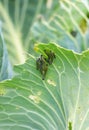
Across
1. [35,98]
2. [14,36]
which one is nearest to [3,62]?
[35,98]

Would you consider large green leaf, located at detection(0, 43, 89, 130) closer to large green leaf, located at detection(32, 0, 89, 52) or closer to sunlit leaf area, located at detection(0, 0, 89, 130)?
sunlit leaf area, located at detection(0, 0, 89, 130)

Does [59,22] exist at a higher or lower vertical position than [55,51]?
higher

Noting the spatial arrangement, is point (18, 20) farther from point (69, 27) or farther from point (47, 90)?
point (47, 90)

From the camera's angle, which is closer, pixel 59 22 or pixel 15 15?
pixel 59 22

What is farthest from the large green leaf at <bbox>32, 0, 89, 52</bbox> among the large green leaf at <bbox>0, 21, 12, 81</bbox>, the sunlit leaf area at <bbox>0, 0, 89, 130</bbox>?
the sunlit leaf area at <bbox>0, 0, 89, 130</bbox>

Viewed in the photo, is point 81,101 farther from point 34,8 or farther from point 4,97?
point 34,8

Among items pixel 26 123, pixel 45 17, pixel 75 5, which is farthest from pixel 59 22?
pixel 26 123

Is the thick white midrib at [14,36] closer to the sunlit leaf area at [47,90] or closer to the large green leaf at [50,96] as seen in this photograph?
the sunlit leaf area at [47,90]

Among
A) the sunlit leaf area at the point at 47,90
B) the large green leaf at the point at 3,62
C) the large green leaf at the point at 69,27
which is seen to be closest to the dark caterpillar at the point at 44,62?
the sunlit leaf area at the point at 47,90
